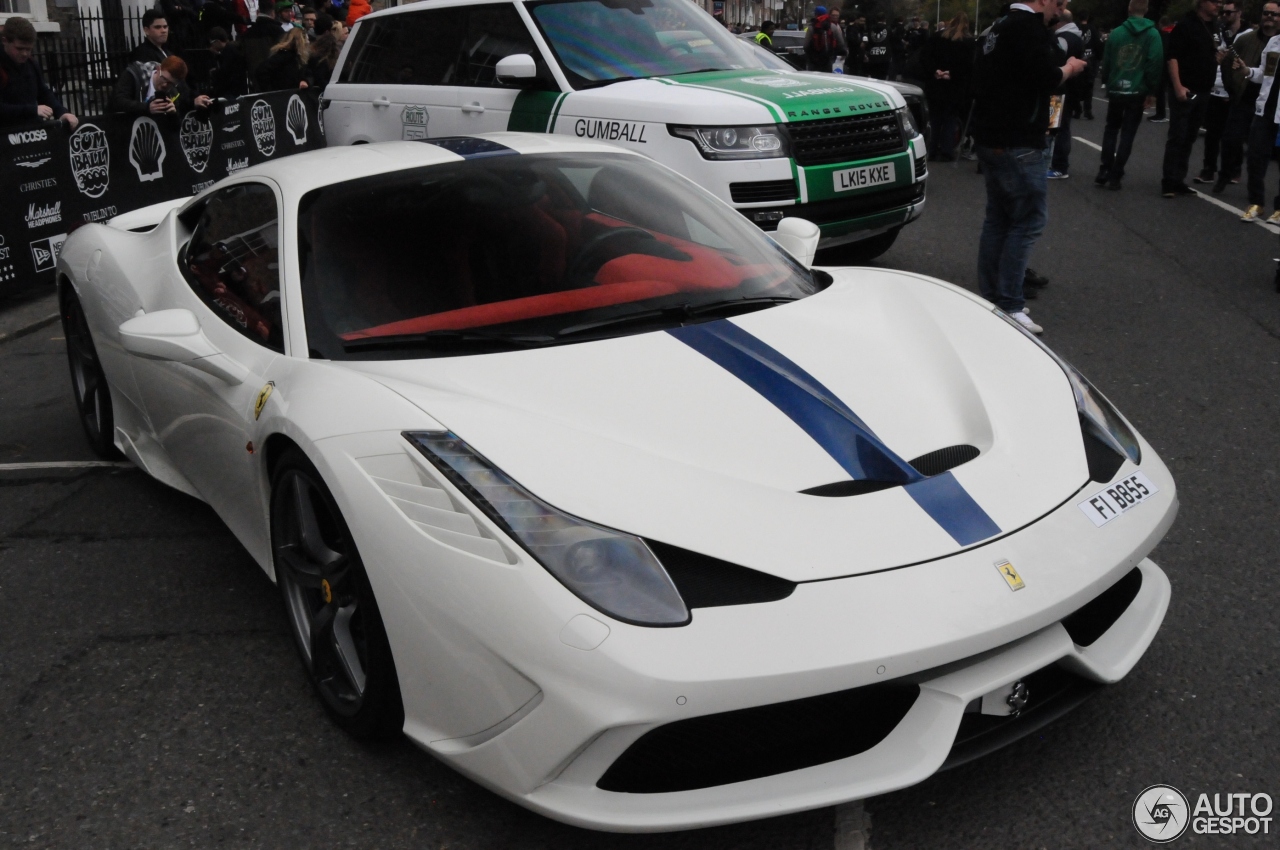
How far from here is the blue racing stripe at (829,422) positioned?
8.06ft

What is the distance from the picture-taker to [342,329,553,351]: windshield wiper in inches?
118

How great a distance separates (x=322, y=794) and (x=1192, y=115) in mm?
10693

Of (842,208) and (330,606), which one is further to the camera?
(842,208)

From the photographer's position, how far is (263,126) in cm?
1166

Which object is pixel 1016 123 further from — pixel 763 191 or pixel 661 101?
pixel 661 101

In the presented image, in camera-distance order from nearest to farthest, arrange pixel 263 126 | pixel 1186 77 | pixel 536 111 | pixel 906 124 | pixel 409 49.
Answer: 1. pixel 906 124
2. pixel 536 111
3. pixel 409 49
4. pixel 1186 77
5. pixel 263 126

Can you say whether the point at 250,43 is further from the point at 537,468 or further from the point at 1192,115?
the point at 537,468

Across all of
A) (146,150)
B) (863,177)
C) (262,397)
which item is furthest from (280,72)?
(262,397)

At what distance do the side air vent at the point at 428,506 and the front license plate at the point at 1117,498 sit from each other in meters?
1.24

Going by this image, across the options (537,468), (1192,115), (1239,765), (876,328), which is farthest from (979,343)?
(1192,115)

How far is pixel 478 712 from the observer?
232 cm

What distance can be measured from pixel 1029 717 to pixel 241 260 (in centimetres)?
250

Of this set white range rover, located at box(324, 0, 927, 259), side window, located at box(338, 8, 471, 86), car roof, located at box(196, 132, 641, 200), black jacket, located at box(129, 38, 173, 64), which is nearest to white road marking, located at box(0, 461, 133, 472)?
car roof, located at box(196, 132, 641, 200)

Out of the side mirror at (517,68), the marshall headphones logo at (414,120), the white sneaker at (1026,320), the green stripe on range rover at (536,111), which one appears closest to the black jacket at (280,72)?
the marshall headphones logo at (414,120)
